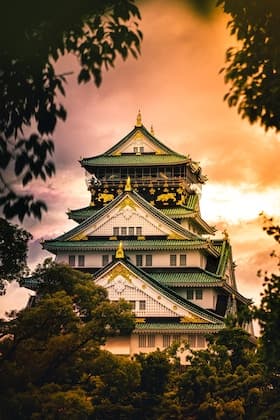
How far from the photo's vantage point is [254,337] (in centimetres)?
6212

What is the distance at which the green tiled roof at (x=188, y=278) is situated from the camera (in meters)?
56.2

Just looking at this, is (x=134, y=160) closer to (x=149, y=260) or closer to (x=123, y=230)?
(x=123, y=230)

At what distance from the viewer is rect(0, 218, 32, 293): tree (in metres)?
28.2

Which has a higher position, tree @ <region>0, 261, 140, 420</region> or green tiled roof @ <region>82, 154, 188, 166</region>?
green tiled roof @ <region>82, 154, 188, 166</region>

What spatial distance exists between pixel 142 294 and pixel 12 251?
2577cm

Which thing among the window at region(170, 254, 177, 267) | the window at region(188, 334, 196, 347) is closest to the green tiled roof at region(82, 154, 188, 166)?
the window at region(170, 254, 177, 267)

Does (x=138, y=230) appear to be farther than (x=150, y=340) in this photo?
Yes

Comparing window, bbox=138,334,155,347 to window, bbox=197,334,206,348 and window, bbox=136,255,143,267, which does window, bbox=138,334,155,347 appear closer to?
window, bbox=197,334,206,348

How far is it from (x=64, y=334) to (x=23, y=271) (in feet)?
9.34

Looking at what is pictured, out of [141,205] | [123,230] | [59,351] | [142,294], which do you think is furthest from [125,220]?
[59,351]

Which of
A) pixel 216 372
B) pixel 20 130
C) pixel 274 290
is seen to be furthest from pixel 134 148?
pixel 20 130

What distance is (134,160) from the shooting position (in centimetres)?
6256

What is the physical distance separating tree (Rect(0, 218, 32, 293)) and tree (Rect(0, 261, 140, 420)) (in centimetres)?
133

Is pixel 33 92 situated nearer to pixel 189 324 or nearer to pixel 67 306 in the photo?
pixel 67 306
